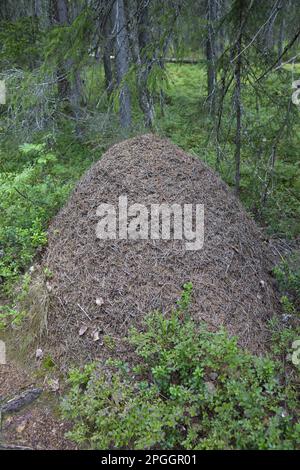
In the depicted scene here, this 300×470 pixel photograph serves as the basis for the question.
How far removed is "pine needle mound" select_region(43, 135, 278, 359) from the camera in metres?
3.86

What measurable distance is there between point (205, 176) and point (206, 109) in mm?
1629

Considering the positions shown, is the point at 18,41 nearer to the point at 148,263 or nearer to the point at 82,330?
the point at 148,263

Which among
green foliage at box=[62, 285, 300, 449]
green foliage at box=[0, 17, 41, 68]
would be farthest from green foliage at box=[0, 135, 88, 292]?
green foliage at box=[0, 17, 41, 68]

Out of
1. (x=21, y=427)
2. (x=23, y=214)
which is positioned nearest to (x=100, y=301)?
(x=21, y=427)

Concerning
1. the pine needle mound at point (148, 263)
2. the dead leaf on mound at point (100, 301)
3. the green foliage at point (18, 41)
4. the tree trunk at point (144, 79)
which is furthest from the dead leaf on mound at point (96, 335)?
the green foliage at point (18, 41)

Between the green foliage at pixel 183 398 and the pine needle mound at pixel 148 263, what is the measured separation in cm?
33

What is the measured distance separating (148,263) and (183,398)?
1.37 meters

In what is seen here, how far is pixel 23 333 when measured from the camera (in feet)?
13.9

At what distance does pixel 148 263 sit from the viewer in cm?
404

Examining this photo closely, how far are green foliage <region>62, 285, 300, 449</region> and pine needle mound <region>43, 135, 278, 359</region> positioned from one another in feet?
1.09

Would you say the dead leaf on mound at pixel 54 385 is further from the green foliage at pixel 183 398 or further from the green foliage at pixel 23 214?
the green foliage at pixel 23 214

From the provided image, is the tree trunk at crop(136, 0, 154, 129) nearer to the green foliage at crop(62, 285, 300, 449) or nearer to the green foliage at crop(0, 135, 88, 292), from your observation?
the green foliage at crop(0, 135, 88, 292)

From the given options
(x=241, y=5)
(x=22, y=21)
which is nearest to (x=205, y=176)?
(x=241, y=5)

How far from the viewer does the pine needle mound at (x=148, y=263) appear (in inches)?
152
